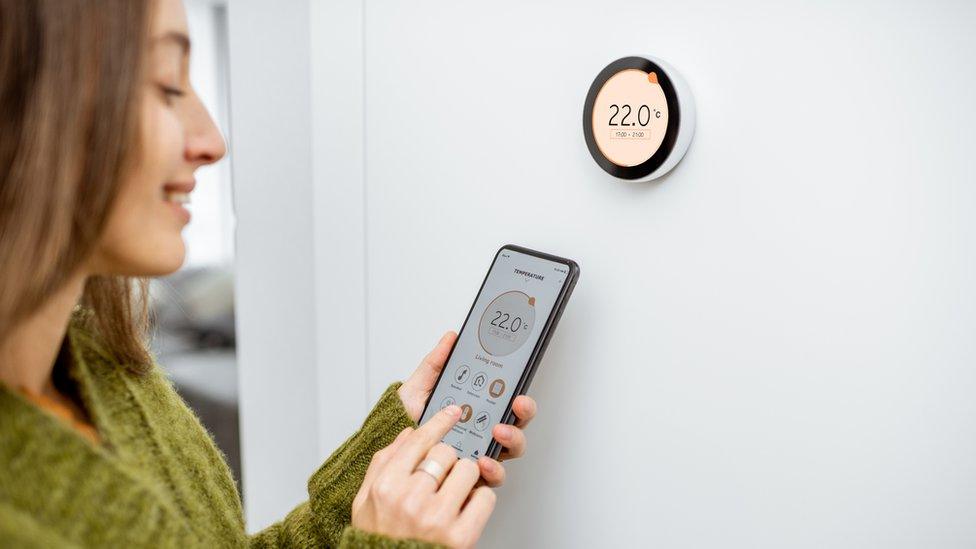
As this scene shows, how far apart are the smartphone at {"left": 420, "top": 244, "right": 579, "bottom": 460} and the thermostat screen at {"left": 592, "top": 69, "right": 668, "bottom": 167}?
9 cm

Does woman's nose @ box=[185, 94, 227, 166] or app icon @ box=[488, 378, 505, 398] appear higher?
woman's nose @ box=[185, 94, 227, 166]

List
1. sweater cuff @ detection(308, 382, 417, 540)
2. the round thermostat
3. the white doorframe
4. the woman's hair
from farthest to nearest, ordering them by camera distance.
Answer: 1. the white doorframe
2. sweater cuff @ detection(308, 382, 417, 540)
3. the round thermostat
4. the woman's hair

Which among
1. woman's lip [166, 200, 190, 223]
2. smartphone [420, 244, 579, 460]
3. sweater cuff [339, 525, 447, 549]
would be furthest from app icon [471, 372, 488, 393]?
woman's lip [166, 200, 190, 223]

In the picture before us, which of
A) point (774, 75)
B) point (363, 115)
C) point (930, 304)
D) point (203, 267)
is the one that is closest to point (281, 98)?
point (363, 115)

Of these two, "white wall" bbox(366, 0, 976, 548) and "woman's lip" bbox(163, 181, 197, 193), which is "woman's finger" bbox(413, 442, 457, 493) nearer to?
"white wall" bbox(366, 0, 976, 548)

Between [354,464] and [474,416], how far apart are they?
0.38 ft

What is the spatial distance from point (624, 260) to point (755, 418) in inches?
5.4

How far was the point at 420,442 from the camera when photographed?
18.6 inches

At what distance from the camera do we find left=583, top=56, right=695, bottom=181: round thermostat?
0.44 metres

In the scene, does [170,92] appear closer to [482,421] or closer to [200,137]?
[200,137]

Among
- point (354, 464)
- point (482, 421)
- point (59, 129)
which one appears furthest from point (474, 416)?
point (59, 129)

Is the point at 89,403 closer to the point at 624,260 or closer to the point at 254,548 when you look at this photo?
the point at 254,548

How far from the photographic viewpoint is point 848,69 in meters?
0.40

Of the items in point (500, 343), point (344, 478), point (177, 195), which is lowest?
point (344, 478)
